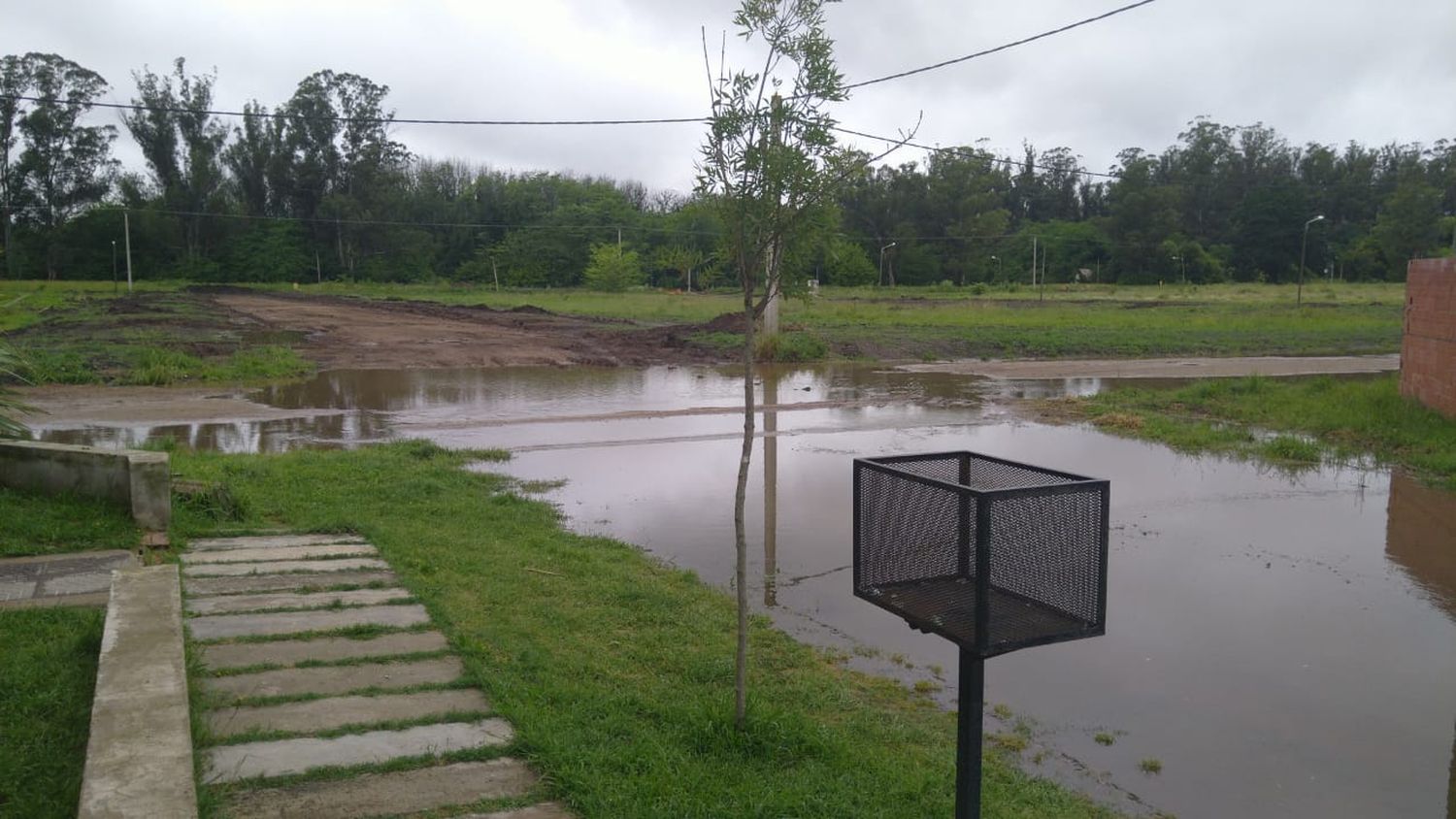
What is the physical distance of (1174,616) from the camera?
26.5 ft

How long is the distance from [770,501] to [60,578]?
23.3ft

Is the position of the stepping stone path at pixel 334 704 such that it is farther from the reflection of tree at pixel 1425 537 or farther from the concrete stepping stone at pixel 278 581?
the reflection of tree at pixel 1425 537

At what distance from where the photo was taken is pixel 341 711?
500cm

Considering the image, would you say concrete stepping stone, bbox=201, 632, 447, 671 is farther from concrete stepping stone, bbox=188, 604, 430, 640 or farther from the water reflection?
the water reflection

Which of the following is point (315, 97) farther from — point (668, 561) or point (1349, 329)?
point (668, 561)

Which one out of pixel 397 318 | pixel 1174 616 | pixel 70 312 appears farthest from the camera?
pixel 397 318

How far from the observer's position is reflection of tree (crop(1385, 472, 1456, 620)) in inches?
357

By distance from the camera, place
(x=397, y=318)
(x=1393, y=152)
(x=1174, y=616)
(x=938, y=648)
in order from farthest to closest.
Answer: (x=1393, y=152) → (x=397, y=318) → (x=1174, y=616) → (x=938, y=648)

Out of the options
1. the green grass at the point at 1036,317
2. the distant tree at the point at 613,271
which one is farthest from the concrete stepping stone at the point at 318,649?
the distant tree at the point at 613,271

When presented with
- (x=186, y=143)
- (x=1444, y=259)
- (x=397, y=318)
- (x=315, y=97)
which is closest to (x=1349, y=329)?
(x=1444, y=259)

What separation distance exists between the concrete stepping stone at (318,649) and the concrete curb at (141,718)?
1.18 ft

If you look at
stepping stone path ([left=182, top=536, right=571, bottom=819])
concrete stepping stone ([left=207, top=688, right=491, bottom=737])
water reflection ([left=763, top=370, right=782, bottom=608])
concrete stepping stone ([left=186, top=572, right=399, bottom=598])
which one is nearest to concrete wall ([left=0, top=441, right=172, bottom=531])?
stepping stone path ([left=182, top=536, right=571, bottom=819])

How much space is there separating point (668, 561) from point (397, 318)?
3540 cm

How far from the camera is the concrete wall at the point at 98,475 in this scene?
26.7 feet
